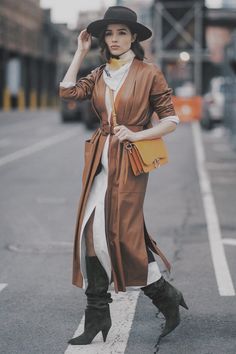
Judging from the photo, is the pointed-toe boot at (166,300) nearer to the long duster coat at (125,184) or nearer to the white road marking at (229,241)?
the long duster coat at (125,184)

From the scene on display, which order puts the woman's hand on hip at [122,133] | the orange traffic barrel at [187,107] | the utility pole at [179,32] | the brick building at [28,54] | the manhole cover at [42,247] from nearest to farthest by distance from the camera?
the woman's hand on hip at [122,133]
the manhole cover at [42,247]
the orange traffic barrel at [187,107]
the utility pole at [179,32]
the brick building at [28,54]

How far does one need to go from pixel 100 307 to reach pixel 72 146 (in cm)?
1676

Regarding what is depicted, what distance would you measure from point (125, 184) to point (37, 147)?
53.7ft

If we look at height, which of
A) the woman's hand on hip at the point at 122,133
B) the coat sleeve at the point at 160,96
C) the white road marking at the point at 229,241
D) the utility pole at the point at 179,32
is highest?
the utility pole at the point at 179,32

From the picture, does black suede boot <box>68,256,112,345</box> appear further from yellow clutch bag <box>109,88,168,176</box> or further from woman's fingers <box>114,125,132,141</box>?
woman's fingers <box>114,125,132,141</box>

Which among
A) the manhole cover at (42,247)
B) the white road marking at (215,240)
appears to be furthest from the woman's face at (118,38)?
the manhole cover at (42,247)

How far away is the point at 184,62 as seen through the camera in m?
40.8

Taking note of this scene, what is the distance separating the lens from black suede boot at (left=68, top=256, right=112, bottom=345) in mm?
4789

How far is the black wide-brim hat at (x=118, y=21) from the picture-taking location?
476 centimetres

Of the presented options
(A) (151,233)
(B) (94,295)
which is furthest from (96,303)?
(A) (151,233)

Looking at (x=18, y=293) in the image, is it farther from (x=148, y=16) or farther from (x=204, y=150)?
(x=148, y=16)

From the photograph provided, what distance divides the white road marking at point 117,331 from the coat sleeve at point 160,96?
126 centimetres

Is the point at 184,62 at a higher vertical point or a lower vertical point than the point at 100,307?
higher

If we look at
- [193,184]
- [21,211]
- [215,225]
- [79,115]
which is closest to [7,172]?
[193,184]
